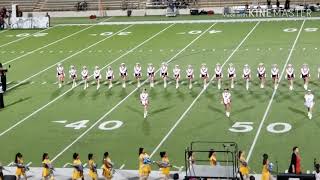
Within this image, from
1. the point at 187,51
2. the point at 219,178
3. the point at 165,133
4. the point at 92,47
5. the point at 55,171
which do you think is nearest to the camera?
the point at 219,178

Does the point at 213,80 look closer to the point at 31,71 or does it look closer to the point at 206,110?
the point at 206,110

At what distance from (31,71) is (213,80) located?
8.12 meters

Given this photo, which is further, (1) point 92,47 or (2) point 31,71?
(1) point 92,47

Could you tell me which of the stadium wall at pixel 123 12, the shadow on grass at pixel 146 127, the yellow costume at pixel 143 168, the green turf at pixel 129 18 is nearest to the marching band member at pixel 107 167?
the yellow costume at pixel 143 168

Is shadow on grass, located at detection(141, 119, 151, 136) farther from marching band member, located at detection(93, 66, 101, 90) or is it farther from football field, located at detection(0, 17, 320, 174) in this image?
marching band member, located at detection(93, 66, 101, 90)

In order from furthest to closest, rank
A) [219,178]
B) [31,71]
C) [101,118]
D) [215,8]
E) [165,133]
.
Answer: [215,8]
[31,71]
[101,118]
[165,133]
[219,178]

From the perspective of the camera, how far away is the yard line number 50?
19547mm

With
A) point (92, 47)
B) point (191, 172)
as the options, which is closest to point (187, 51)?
point (92, 47)

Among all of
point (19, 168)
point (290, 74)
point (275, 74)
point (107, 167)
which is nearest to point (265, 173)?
point (107, 167)

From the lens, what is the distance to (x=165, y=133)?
19.8 m

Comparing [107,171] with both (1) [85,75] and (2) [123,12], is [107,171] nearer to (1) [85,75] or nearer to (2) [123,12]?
(1) [85,75]

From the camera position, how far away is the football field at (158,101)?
18766 mm

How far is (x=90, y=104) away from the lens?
2341cm

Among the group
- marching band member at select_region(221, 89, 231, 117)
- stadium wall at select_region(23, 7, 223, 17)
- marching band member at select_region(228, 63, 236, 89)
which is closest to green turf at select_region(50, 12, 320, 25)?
stadium wall at select_region(23, 7, 223, 17)
